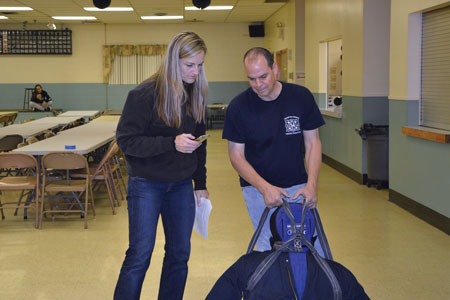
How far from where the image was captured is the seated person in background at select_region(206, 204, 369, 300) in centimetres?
223

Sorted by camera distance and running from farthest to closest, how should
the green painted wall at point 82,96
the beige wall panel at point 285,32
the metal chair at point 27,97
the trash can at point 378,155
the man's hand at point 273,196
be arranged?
the green painted wall at point 82,96 → the metal chair at point 27,97 → the beige wall panel at point 285,32 → the trash can at point 378,155 → the man's hand at point 273,196

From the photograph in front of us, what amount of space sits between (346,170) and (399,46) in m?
2.74

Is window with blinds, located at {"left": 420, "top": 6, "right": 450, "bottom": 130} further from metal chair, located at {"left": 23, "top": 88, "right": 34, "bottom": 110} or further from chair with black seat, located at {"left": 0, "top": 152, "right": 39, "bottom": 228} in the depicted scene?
metal chair, located at {"left": 23, "top": 88, "right": 34, "bottom": 110}

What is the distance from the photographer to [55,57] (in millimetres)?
18469

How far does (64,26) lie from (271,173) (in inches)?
653

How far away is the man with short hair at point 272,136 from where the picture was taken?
2.96 metres

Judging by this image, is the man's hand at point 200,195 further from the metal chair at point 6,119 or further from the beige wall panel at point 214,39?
the beige wall panel at point 214,39

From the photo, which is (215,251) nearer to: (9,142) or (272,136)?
(272,136)

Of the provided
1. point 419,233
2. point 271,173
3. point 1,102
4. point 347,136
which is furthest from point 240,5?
point 271,173

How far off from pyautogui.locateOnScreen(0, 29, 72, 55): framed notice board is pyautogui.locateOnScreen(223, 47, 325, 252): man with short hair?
16377 millimetres

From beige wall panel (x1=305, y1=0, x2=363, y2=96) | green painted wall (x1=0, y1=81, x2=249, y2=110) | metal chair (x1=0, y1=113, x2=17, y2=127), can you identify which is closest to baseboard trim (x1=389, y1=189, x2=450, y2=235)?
beige wall panel (x1=305, y1=0, x2=363, y2=96)

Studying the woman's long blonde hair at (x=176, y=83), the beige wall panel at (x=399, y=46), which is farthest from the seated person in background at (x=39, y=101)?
the woman's long blonde hair at (x=176, y=83)

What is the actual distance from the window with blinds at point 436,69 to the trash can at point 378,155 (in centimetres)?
127

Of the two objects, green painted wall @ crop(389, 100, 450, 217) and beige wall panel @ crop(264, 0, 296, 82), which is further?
beige wall panel @ crop(264, 0, 296, 82)
